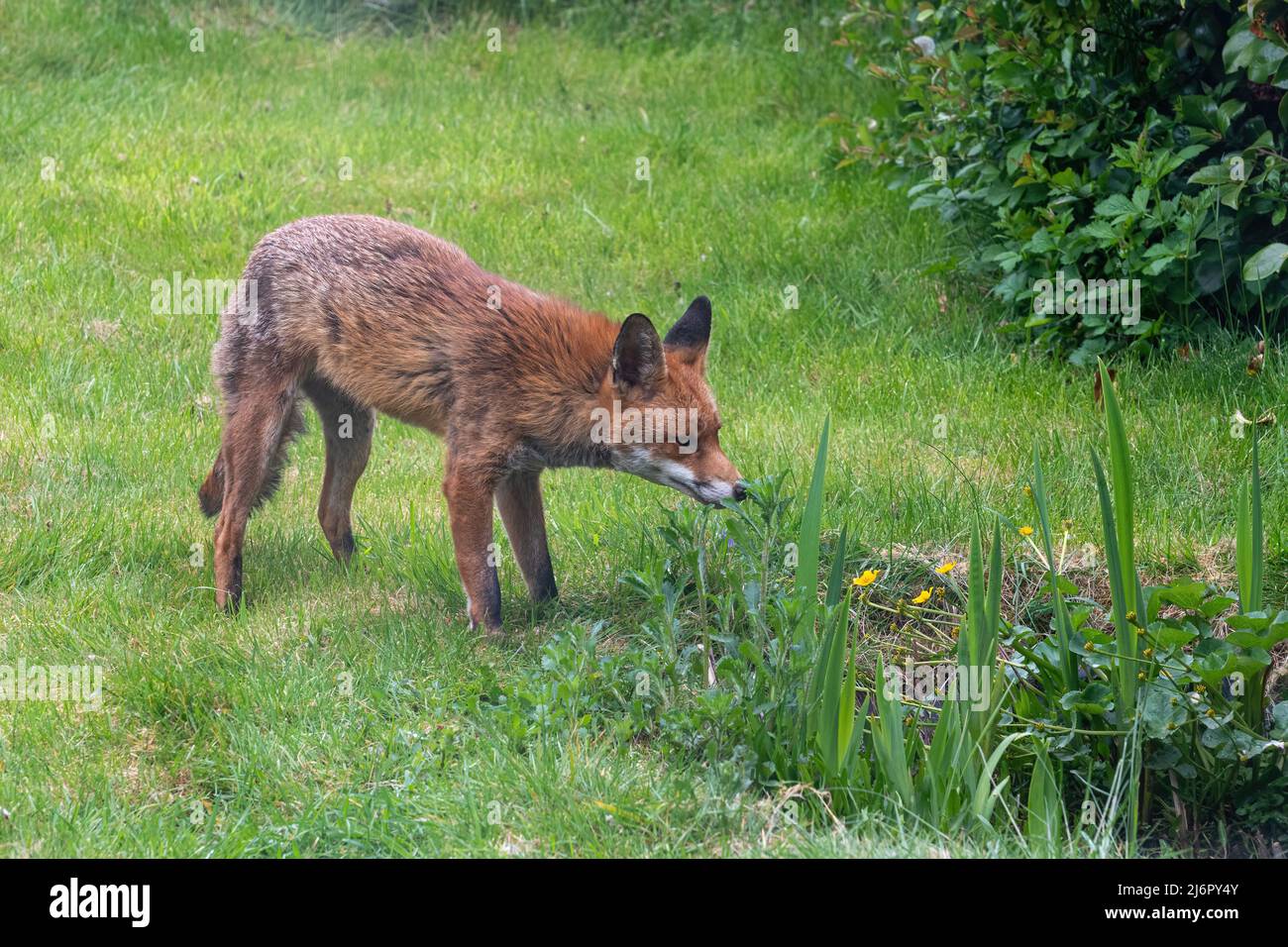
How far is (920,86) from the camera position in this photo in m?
9.02

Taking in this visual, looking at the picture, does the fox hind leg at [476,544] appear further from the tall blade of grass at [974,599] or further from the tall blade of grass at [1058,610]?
the tall blade of grass at [1058,610]

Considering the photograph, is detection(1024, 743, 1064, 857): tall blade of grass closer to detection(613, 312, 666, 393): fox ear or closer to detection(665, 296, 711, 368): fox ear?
detection(613, 312, 666, 393): fox ear

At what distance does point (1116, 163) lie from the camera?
25.5ft

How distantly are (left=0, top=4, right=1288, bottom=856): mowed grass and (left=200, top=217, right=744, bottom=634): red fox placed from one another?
17.6 inches

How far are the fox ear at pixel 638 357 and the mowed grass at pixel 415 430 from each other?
763 mm

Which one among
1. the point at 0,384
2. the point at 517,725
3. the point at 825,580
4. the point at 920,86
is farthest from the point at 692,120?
the point at 517,725

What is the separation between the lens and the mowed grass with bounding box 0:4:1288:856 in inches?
187

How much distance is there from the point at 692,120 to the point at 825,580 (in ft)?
24.5

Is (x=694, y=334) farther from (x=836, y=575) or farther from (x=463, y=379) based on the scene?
(x=836, y=575)

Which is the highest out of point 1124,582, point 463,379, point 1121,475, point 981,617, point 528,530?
point 463,379

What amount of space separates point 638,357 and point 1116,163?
3611 millimetres

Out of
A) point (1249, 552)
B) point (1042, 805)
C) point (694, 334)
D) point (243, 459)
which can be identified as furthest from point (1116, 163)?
point (243, 459)
